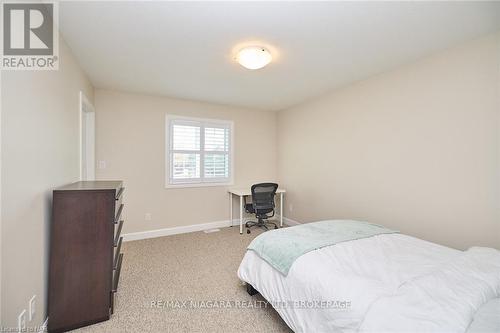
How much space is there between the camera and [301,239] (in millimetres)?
1906

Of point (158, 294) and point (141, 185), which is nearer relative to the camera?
point (158, 294)

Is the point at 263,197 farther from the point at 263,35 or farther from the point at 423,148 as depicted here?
the point at 263,35

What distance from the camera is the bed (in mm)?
1004

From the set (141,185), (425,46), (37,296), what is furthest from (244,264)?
(425,46)

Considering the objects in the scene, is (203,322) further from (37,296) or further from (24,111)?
(24,111)

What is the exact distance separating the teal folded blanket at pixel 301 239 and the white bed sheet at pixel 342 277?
0.19ft

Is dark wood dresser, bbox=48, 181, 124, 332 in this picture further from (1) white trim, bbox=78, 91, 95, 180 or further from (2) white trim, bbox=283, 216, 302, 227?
(2) white trim, bbox=283, 216, 302, 227

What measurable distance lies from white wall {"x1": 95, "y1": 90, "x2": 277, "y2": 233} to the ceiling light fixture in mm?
2021

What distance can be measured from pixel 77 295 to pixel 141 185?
2.16 metres

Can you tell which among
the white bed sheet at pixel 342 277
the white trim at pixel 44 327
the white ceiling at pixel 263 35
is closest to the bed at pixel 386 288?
the white bed sheet at pixel 342 277

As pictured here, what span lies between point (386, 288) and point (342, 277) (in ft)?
0.75

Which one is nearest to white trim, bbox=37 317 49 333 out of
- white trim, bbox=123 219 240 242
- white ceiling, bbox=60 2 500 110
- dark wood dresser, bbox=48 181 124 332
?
dark wood dresser, bbox=48 181 124 332

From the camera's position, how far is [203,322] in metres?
1.74

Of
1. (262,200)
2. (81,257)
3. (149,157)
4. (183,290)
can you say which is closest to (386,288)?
(183,290)
